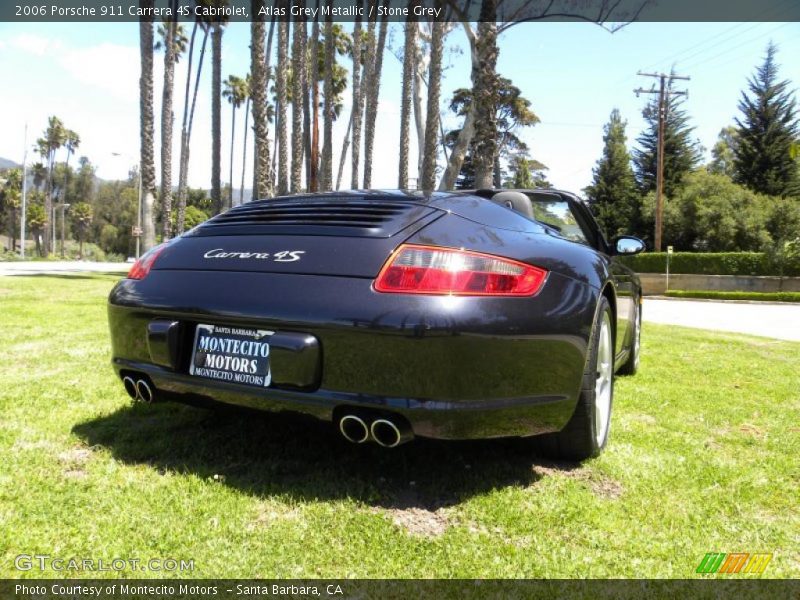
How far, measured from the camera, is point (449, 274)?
2051mm

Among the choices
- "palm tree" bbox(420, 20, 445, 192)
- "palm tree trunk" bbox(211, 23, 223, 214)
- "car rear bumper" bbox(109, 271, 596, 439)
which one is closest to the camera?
"car rear bumper" bbox(109, 271, 596, 439)

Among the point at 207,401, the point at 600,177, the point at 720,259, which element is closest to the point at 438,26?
the point at 207,401

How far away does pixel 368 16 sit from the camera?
983 inches

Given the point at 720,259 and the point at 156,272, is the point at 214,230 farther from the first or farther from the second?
the point at 720,259

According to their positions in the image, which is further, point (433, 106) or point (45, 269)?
point (45, 269)

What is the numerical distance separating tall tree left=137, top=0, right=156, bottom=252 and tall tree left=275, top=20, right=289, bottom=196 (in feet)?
12.6

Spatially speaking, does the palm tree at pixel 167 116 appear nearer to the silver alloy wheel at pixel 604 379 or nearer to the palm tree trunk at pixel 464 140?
the palm tree trunk at pixel 464 140

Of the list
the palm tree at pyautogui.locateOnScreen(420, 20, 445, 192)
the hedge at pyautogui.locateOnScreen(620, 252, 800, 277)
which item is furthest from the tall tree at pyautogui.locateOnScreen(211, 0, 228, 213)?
the hedge at pyautogui.locateOnScreen(620, 252, 800, 277)

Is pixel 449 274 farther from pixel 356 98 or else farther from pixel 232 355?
pixel 356 98

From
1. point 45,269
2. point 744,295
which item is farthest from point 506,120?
point 45,269

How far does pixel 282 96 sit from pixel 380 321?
64.8 feet

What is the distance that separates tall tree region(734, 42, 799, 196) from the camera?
37094mm

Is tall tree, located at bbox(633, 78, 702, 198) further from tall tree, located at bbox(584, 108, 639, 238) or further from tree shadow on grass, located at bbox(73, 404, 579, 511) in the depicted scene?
tree shadow on grass, located at bbox(73, 404, 579, 511)

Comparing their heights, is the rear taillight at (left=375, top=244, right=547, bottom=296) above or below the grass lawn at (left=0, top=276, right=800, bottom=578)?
above
